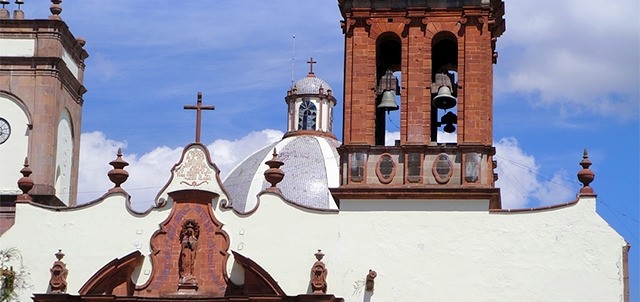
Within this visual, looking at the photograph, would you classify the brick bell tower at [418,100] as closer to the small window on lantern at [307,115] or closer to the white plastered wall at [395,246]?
the white plastered wall at [395,246]

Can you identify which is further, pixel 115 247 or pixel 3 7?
pixel 3 7

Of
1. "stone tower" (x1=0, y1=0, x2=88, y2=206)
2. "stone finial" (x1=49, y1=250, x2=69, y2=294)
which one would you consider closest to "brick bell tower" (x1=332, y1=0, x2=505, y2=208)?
"stone finial" (x1=49, y1=250, x2=69, y2=294)

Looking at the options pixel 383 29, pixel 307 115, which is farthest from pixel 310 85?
pixel 383 29

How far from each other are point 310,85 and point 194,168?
84.8 ft

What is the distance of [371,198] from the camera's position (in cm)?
2936

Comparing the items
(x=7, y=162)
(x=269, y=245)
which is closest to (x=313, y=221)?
(x=269, y=245)

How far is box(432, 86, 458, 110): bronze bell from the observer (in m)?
29.7

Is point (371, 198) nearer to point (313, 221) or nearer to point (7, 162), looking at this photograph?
point (313, 221)

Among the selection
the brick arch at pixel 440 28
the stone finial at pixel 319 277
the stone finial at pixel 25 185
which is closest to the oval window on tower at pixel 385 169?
the stone finial at pixel 319 277

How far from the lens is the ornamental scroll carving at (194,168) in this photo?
29781mm

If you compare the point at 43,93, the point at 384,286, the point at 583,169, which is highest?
the point at 43,93

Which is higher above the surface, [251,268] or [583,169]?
[583,169]

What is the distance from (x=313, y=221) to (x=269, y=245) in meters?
0.89

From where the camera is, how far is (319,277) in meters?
28.7
